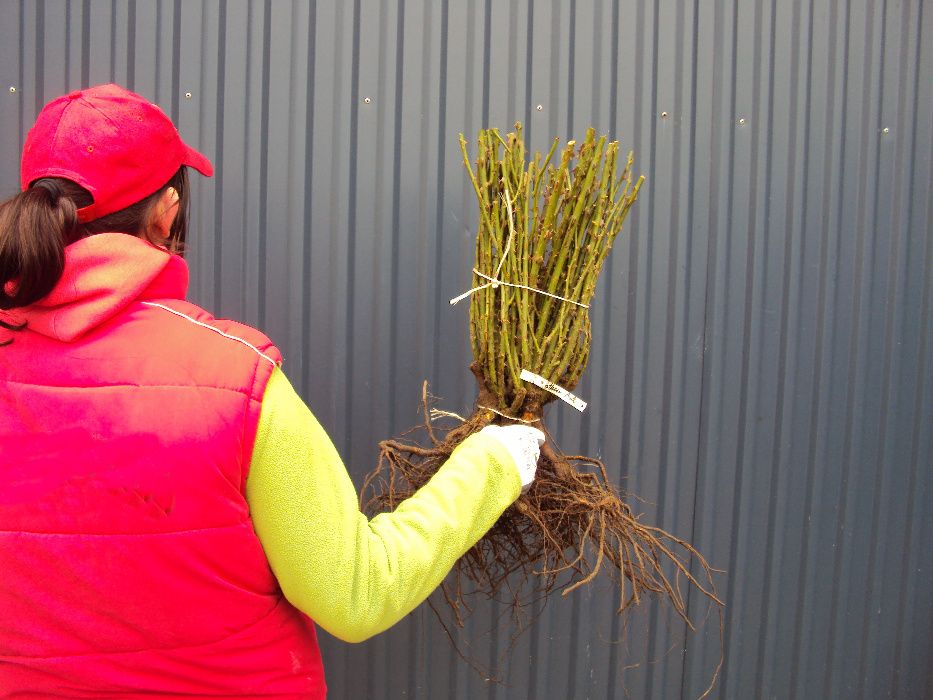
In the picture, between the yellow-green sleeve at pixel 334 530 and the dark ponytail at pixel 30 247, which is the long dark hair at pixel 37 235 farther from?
the yellow-green sleeve at pixel 334 530

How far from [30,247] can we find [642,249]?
160cm

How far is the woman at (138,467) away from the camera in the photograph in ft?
2.94

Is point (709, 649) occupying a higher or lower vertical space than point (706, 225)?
lower

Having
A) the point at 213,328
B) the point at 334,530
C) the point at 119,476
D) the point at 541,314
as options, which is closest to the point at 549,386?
the point at 541,314

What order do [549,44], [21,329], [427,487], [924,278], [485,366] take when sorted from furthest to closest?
[924,278] < [549,44] < [485,366] < [427,487] < [21,329]

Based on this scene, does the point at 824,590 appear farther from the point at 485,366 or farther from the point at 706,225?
the point at 485,366

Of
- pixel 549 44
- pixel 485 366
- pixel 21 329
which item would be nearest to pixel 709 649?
pixel 485 366

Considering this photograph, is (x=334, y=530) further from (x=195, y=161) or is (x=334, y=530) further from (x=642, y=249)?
(x=642, y=249)

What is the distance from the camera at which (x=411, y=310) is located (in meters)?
2.04

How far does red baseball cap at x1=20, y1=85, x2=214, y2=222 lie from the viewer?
0.96 m

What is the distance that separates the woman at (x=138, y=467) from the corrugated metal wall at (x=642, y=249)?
98 centimetres

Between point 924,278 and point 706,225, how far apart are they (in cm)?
71

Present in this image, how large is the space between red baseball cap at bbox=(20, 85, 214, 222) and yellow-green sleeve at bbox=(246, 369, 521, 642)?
349 mm

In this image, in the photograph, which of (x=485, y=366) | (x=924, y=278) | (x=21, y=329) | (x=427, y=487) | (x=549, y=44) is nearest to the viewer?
(x=21, y=329)
